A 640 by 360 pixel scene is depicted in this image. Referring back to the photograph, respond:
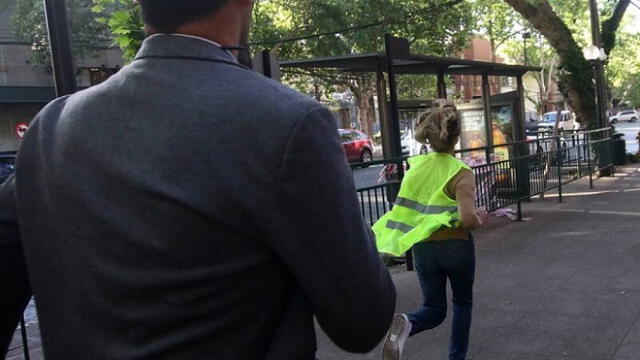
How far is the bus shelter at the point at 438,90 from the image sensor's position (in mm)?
7430

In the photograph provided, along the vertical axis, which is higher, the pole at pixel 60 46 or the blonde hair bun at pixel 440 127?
the pole at pixel 60 46

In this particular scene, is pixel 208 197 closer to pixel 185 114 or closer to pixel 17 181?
pixel 185 114

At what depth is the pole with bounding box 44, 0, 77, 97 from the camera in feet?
9.92

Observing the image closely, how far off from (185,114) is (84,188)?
22 cm

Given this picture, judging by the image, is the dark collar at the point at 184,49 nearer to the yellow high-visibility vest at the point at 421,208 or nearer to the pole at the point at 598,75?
the yellow high-visibility vest at the point at 421,208

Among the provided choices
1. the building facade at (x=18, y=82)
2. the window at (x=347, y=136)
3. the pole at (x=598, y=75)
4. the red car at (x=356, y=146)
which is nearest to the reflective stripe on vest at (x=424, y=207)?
the pole at (x=598, y=75)

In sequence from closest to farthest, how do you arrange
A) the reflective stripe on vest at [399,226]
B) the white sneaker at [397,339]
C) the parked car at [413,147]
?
the white sneaker at [397,339], the reflective stripe on vest at [399,226], the parked car at [413,147]

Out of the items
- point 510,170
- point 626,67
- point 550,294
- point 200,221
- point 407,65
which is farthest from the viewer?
point 626,67

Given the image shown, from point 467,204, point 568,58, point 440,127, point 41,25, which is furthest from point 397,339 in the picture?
point 41,25

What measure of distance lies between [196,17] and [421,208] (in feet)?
9.80

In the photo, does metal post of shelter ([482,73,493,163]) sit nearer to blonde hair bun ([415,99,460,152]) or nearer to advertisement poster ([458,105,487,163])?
advertisement poster ([458,105,487,163])

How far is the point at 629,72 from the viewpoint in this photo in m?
58.4

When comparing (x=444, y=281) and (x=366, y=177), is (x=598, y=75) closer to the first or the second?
(x=366, y=177)

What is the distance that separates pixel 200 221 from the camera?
1108 millimetres
